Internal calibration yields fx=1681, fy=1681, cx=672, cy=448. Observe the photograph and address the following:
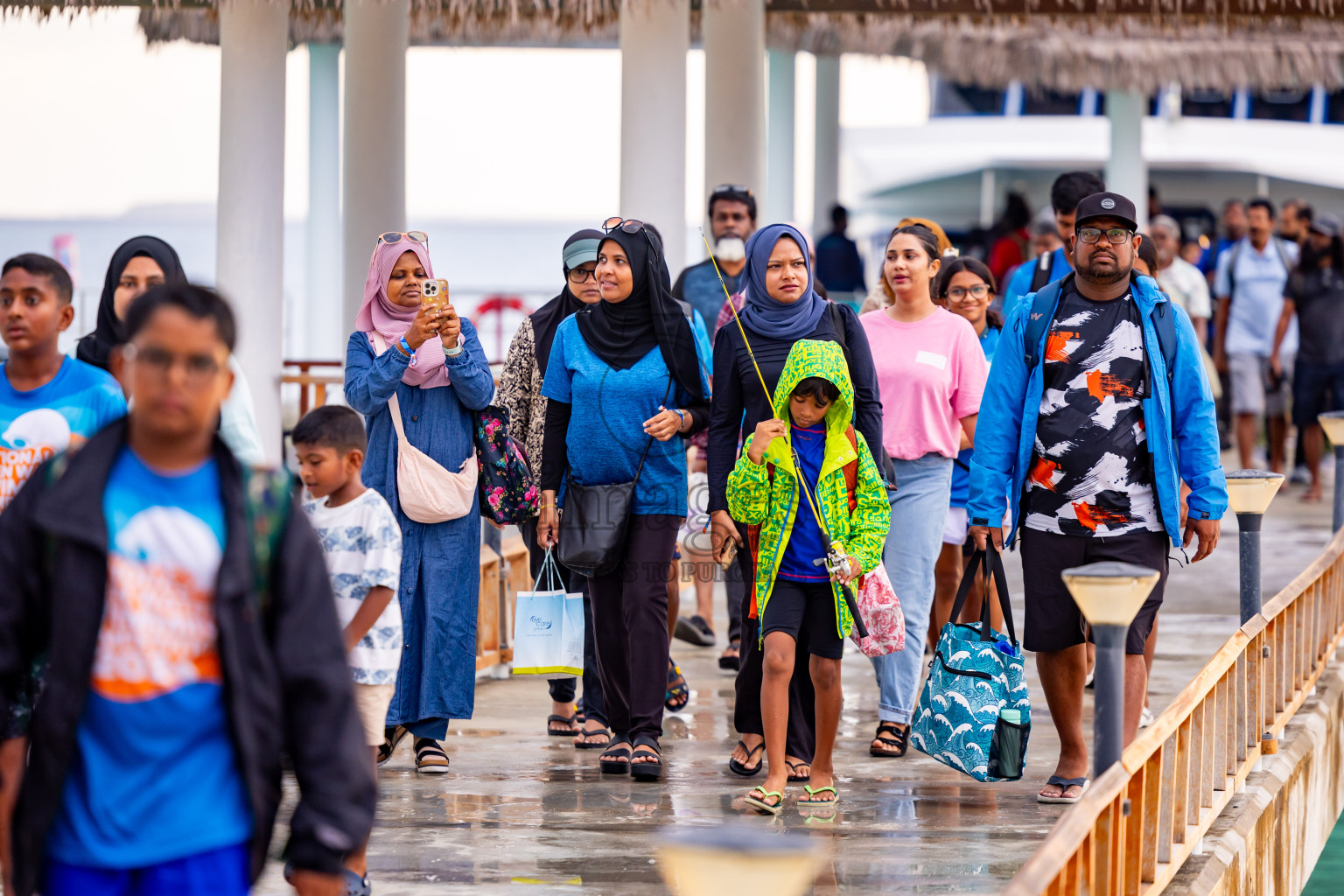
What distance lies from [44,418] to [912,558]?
320cm

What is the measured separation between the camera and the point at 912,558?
5887 mm

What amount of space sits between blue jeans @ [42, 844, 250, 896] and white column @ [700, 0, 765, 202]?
7.59 metres

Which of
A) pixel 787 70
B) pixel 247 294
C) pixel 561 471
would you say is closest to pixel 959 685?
pixel 561 471

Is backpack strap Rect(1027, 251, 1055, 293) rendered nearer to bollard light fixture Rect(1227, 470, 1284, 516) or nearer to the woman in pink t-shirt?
the woman in pink t-shirt

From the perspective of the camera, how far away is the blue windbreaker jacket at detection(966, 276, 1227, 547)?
4.95 m

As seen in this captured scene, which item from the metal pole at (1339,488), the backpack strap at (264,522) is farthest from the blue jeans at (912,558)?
the backpack strap at (264,522)

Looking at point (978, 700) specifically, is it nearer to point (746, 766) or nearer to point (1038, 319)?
point (746, 766)

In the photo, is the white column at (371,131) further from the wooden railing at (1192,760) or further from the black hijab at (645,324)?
the wooden railing at (1192,760)

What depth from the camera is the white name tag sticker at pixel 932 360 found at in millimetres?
5953

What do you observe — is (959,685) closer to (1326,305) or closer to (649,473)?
(649,473)

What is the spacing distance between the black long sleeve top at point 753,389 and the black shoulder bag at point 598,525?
296mm

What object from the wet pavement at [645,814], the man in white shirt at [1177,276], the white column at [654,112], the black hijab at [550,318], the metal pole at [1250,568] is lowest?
the wet pavement at [645,814]

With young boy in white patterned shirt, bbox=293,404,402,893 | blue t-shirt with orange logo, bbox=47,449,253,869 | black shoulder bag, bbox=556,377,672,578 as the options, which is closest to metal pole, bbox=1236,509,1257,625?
black shoulder bag, bbox=556,377,672,578

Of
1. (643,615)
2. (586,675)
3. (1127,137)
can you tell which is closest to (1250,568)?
(643,615)
